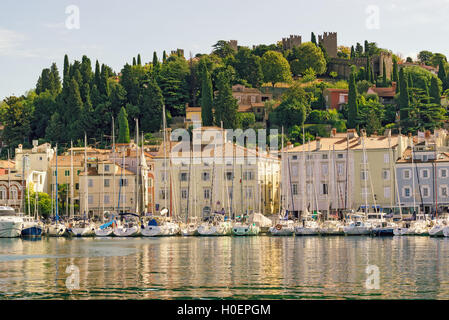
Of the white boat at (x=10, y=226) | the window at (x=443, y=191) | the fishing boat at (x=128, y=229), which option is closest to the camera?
the fishing boat at (x=128, y=229)

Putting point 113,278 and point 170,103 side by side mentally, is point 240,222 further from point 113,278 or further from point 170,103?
point 170,103

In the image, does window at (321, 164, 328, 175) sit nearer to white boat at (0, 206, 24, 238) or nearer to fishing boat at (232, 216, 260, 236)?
fishing boat at (232, 216, 260, 236)

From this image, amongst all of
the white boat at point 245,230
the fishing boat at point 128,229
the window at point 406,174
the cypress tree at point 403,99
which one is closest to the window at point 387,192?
the window at point 406,174

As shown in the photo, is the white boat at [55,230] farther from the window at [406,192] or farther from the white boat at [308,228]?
the window at [406,192]

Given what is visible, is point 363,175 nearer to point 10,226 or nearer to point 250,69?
point 10,226

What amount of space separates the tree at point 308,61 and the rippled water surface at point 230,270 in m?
101

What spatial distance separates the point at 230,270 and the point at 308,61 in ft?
403

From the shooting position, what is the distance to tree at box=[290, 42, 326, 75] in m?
152

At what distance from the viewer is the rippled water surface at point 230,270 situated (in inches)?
978

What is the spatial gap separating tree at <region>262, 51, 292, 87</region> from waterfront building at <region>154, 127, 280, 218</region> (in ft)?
201

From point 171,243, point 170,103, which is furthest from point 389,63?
point 171,243

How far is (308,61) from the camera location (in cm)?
15262

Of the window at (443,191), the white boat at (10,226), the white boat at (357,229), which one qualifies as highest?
the window at (443,191)

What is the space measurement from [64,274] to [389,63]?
128 meters
